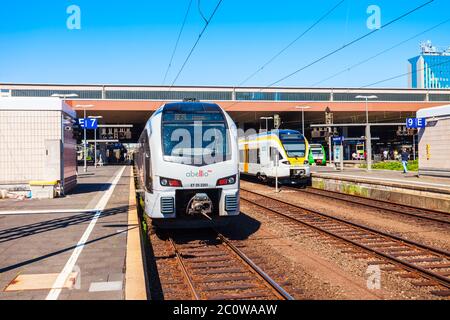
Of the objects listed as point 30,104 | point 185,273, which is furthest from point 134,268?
point 30,104

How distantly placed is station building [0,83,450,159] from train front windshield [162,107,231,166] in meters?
37.9

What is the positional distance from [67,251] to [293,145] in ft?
54.6

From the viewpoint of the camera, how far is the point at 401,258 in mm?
8828

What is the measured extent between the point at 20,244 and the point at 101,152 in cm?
5118

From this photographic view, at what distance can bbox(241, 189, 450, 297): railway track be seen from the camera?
733cm

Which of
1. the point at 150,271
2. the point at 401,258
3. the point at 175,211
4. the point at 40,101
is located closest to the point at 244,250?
the point at 175,211

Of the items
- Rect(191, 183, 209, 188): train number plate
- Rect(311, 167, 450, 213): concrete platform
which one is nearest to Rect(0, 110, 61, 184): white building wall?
Rect(191, 183, 209, 188): train number plate

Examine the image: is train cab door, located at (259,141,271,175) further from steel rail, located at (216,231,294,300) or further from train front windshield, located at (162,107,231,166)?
steel rail, located at (216,231,294,300)

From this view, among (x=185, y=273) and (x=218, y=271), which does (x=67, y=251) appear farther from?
(x=218, y=271)

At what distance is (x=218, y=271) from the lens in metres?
7.76

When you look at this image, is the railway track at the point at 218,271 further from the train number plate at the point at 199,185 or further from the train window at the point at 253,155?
the train window at the point at 253,155

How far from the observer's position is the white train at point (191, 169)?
9.59 m

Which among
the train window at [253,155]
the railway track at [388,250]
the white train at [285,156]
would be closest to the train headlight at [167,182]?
the railway track at [388,250]
